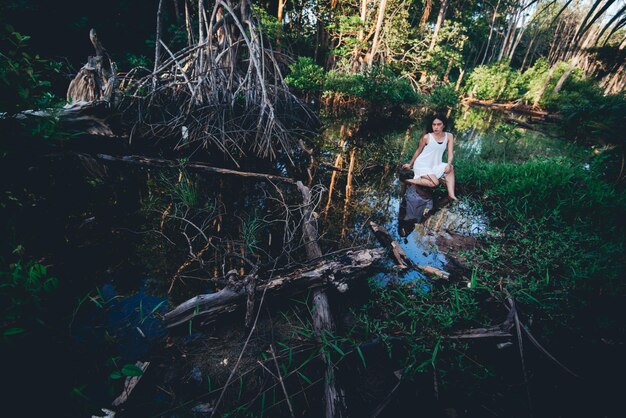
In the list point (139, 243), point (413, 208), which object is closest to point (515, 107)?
point (413, 208)

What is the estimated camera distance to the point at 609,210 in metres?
3.33

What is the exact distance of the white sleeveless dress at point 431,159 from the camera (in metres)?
4.23

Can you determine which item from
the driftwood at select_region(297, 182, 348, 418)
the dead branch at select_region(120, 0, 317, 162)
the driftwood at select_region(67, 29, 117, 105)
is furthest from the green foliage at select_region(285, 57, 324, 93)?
the driftwood at select_region(297, 182, 348, 418)

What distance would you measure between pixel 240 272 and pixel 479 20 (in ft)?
92.8

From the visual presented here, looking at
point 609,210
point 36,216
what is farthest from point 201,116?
point 609,210

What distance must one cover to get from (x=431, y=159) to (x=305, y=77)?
8680 millimetres

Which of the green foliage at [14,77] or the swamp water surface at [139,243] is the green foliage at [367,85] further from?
the green foliage at [14,77]

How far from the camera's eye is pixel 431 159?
4.38 meters

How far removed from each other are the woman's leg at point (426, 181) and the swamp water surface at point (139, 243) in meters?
0.23

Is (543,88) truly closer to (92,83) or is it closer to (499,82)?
(499,82)

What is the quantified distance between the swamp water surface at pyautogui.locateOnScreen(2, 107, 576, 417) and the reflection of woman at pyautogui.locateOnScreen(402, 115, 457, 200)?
0.28 metres

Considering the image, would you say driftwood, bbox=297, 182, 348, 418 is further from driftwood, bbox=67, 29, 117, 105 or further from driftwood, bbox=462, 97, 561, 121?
driftwood, bbox=462, 97, 561, 121

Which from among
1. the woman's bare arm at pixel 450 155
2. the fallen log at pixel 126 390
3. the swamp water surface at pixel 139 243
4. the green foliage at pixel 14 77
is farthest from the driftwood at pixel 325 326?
the woman's bare arm at pixel 450 155

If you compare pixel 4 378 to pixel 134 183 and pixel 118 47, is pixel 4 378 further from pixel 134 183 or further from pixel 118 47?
pixel 118 47
